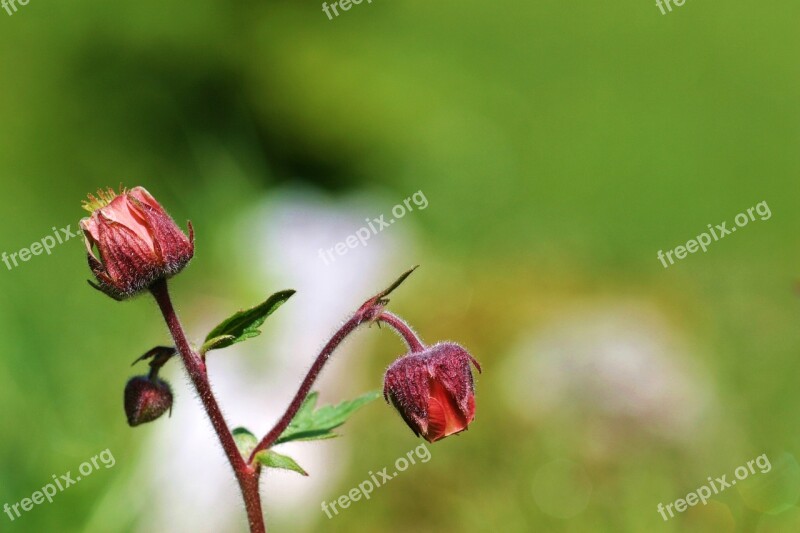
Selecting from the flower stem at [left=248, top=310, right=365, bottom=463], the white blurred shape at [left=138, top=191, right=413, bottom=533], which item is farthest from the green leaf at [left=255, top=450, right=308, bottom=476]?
the white blurred shape at [left=138, top=191, right=413, bottom=533]

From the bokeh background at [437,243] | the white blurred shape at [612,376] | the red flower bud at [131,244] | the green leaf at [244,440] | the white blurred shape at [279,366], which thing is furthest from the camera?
the white blurred shape at [612,376]

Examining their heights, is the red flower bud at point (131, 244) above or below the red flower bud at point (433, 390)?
above

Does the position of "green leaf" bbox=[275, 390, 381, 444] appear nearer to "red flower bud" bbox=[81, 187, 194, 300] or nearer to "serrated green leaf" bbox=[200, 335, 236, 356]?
"serrated green leaf" bbox=[200, 335, 236, 356]

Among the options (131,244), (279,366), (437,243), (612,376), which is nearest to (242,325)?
(131,244)

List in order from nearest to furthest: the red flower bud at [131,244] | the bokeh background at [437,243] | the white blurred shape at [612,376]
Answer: the red flower bud at [131,244]
the bokeh background at [437,243]
the white blurred shape at [612,376]

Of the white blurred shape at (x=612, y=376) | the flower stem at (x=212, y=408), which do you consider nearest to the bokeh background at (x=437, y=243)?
the white blurred shape at (x=612, y=376)

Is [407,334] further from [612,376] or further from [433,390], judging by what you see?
[612,376]

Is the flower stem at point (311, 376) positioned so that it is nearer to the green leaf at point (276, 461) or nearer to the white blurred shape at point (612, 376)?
the green leaf at point (276, 461)
